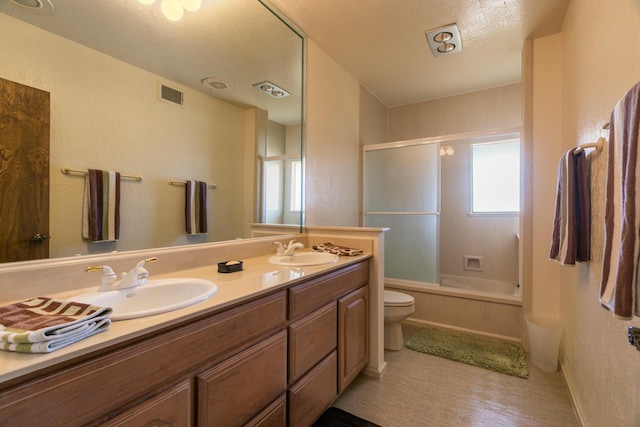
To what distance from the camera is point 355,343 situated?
179cm

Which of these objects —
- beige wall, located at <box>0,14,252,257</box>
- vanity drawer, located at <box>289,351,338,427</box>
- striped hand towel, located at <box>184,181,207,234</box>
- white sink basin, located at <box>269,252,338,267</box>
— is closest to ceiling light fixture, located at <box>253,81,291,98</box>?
beige wall, located at <box>0,14,252,257</box>

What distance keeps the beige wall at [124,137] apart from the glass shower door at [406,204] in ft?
6.33

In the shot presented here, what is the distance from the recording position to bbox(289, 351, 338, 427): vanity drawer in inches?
50.0

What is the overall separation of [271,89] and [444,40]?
150cm

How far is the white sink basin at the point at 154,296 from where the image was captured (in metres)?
0.95

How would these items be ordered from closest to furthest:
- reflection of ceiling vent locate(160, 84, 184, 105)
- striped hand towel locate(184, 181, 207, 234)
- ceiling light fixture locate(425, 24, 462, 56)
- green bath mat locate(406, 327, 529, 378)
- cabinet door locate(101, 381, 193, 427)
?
cabinet door locate(101, 381, 193, 427) < reflection of ceiling vent locate(160, 84, 184, 105) < striped hand towel locate(184, 181, 207, 234) < green bath mat locate(406, 327, 529, 378) < ceiling light fixture locate(425, 24, 462, 56)

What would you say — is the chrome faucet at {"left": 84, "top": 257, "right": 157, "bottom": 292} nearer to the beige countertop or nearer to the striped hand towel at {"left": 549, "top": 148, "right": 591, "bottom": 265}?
the beige countertop

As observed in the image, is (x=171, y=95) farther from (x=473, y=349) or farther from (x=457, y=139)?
(x=473, y=349)

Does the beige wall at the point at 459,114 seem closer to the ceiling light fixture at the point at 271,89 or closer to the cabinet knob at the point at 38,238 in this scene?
the ceiling light fixture at the point at 271,89

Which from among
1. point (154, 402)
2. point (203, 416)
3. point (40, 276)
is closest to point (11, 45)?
point (40, 276)

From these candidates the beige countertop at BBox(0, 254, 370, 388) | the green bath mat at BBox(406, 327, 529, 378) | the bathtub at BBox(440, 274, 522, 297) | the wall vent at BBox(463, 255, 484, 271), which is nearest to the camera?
the beige countertop at BBox(0, 254, 370, 388)

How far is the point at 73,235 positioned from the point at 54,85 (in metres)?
0.56

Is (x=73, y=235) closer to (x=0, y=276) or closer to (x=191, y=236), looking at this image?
(x=0, y=276)

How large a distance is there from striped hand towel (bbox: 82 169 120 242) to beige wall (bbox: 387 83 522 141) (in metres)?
3.33
